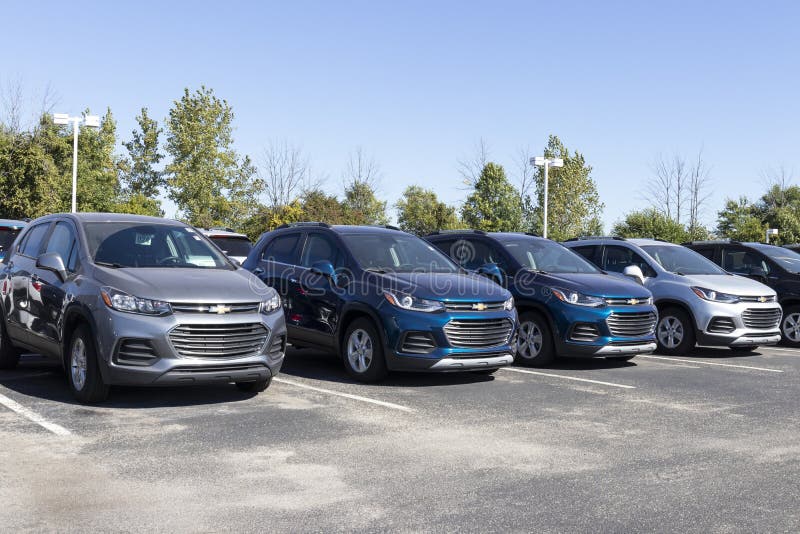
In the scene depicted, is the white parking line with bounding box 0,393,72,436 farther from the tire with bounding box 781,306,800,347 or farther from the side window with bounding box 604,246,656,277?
the tire with bounding box 781,306,800,347

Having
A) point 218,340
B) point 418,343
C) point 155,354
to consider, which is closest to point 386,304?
point 418,343

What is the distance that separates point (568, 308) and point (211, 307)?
4948mm

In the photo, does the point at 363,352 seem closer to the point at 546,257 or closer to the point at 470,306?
the point at 470,306

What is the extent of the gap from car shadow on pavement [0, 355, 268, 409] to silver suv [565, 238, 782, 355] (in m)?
6.49

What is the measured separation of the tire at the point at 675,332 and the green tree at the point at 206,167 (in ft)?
160

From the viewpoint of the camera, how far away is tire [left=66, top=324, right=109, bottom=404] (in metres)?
7.18

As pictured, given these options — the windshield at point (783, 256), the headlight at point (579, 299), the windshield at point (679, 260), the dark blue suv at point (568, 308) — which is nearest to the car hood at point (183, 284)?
the dark blue suv at point (568, 308)

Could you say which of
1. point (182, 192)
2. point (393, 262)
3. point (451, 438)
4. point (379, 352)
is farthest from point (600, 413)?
point (182, 192)

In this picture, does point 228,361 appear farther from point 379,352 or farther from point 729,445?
point 729,445

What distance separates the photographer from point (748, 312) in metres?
12.4

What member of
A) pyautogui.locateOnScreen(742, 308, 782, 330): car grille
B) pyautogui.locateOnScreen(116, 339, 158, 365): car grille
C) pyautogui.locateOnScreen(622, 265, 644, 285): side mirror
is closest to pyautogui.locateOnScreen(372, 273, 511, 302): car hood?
pyautogui.locateOnScreen(116, 339, 158, 365): car grille

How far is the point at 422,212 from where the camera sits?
316ft

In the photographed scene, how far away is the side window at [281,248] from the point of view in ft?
34.6

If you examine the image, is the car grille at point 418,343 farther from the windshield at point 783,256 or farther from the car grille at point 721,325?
the windshield at point 783,256
